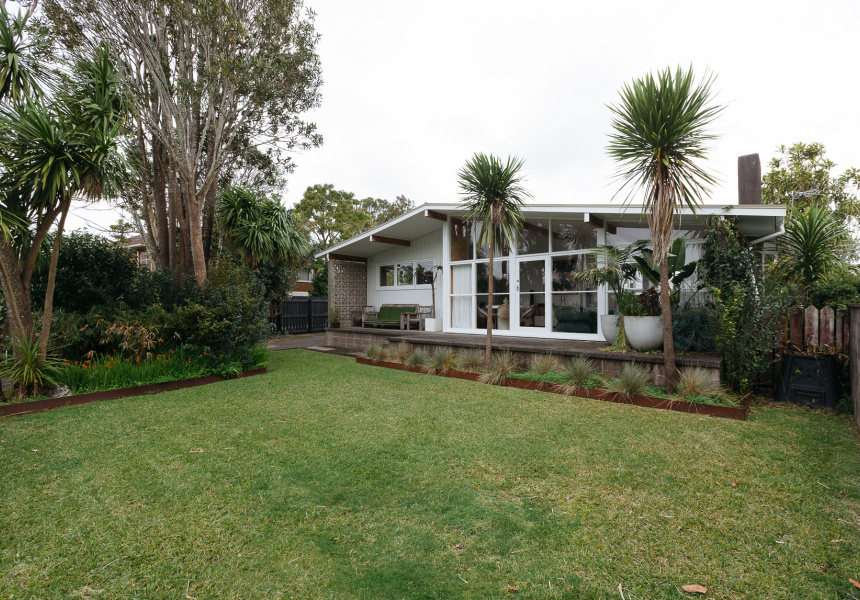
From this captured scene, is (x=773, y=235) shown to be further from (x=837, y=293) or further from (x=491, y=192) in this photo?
(x=491, y=192)

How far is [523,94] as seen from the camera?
521 inches

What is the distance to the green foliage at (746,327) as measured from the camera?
207 inches

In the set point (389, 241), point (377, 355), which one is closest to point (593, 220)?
point (377, 355)

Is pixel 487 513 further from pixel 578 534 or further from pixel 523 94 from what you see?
pixel 523 94

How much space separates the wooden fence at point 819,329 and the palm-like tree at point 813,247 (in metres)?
1.90

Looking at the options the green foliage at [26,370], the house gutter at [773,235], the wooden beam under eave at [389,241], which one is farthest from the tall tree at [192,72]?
the house gutter at [773,235]

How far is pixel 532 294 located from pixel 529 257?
900mm

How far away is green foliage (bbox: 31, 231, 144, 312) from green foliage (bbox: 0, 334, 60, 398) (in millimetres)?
2313

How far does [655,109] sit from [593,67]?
7.05m

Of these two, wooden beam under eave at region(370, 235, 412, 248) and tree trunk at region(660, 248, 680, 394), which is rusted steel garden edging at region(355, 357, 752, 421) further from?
wooden beam under eave at region(370, 235, 412, 248)

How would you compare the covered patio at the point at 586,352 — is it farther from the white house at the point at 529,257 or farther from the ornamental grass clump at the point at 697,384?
the white house at the point at 529,257

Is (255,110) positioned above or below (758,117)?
below

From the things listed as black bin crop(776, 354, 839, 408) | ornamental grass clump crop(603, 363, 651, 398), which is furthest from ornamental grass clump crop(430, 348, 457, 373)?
black bin crop(776, 354, 839, 408)

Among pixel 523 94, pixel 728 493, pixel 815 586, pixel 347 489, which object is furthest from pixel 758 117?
pixel 347 489
